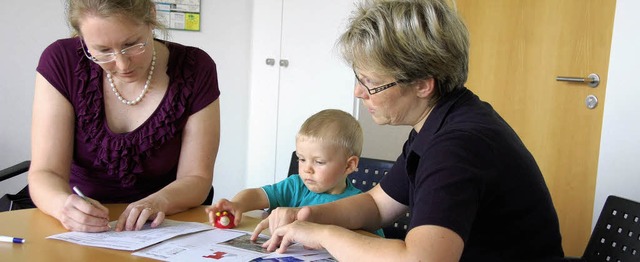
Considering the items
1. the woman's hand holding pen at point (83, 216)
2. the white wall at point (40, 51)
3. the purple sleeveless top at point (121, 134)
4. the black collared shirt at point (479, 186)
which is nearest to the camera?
the black collared shirt at point (479, 186)

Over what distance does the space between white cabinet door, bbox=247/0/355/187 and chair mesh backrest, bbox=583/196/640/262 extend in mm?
1845

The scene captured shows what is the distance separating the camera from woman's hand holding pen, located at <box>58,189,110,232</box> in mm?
1365

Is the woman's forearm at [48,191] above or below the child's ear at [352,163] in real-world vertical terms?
below

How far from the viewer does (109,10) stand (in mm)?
1496

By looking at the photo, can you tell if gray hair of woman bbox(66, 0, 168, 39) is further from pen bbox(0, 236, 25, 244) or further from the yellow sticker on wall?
the yellow sticker on wall

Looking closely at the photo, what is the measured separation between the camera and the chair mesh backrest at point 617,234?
4.73 ft

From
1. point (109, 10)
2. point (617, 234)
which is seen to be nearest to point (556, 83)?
point (617, 234)

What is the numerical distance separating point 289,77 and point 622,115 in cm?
176

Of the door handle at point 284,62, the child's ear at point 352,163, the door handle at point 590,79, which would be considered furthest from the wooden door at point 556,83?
the child's ear at point 352,163

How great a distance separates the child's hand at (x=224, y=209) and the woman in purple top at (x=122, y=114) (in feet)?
0.41

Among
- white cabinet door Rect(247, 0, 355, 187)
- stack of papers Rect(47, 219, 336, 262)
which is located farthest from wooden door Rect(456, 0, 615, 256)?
stack of papers Rect(47, 219, 336, 262)

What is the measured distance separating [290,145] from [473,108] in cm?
241

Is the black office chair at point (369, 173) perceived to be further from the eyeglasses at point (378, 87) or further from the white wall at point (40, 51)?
the white wall at point (40, 51)

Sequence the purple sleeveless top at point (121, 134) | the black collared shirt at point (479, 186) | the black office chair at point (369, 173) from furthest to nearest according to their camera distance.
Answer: the black office chair at point (369, 173) → the purple sleeveless top at point (121, 134) → the black collared shirt at point (479, 186)
